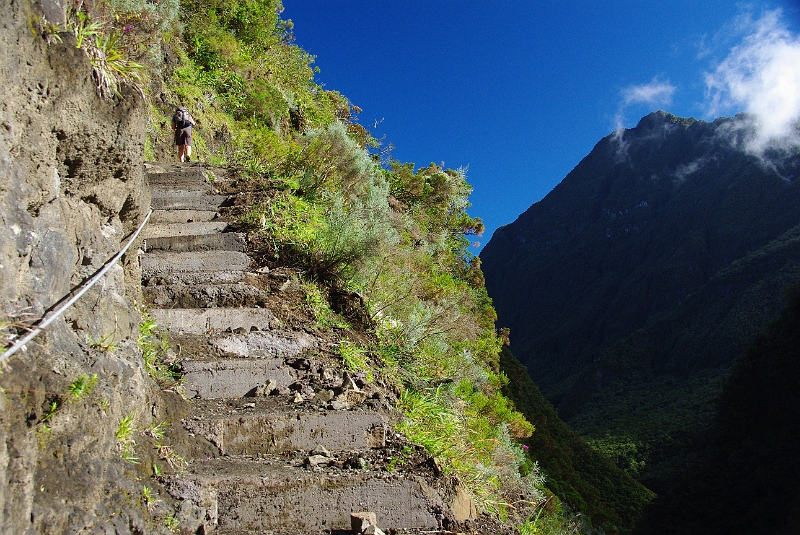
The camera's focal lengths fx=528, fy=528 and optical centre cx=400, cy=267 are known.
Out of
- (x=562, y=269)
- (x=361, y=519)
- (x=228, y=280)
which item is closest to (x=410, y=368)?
(x=228, y=280)

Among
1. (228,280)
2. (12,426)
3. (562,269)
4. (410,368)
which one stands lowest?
(12,426)

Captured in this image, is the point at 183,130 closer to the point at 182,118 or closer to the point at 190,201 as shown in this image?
the point at 182,118

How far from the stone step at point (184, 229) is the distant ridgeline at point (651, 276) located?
43.6 m

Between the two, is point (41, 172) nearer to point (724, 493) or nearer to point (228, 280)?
point (228, 280)

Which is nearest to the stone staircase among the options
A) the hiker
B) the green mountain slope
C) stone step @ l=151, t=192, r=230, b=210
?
stone step @ l=151, t=192, r=230, b=210

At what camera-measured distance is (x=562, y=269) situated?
533ft

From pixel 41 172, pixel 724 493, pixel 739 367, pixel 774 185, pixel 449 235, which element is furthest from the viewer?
pixel 774 185

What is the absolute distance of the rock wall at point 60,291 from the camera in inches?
62.9

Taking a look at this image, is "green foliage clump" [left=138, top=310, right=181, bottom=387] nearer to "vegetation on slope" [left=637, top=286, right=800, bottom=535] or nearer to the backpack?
the backpack

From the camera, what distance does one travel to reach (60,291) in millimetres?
2062

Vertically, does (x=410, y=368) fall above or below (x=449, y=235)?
below

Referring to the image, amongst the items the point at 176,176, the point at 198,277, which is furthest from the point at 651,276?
the point at 198,277

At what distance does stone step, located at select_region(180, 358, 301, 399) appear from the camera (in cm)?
337

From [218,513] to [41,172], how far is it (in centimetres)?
168
